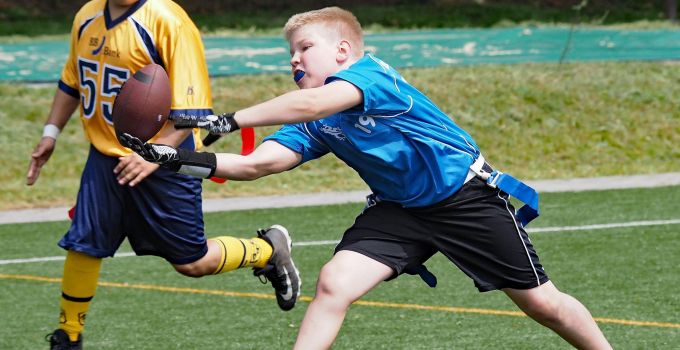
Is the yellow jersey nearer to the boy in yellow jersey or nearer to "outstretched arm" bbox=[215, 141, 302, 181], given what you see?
the boy in yellow jersey

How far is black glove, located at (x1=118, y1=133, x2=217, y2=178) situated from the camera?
→ 3.88 metres

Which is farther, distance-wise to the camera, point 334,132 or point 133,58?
point 133,58

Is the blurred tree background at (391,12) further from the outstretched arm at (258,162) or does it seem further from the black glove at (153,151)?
the black glove at (153,151)

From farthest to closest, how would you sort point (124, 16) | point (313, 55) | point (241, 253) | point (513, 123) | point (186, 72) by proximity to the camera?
point (513, 123)
point (241, 253)
point (124, 16)
point (186, 72)
point (313, 55)

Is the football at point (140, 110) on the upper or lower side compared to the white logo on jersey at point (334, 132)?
upper

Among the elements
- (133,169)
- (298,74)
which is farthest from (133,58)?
(298,74)

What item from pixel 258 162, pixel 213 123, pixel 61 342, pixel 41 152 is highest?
pixel 213 123

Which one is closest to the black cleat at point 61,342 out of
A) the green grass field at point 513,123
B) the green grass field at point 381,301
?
the green grass field at point 381,301

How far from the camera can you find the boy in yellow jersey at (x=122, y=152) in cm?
554

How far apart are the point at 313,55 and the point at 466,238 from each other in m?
0.88

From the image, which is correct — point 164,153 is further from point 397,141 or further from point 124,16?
point 124,16

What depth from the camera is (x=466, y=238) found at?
4609mm

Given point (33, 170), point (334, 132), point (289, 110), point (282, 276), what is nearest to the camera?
point (289, 110)

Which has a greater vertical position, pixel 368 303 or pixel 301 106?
pixel 301 106
